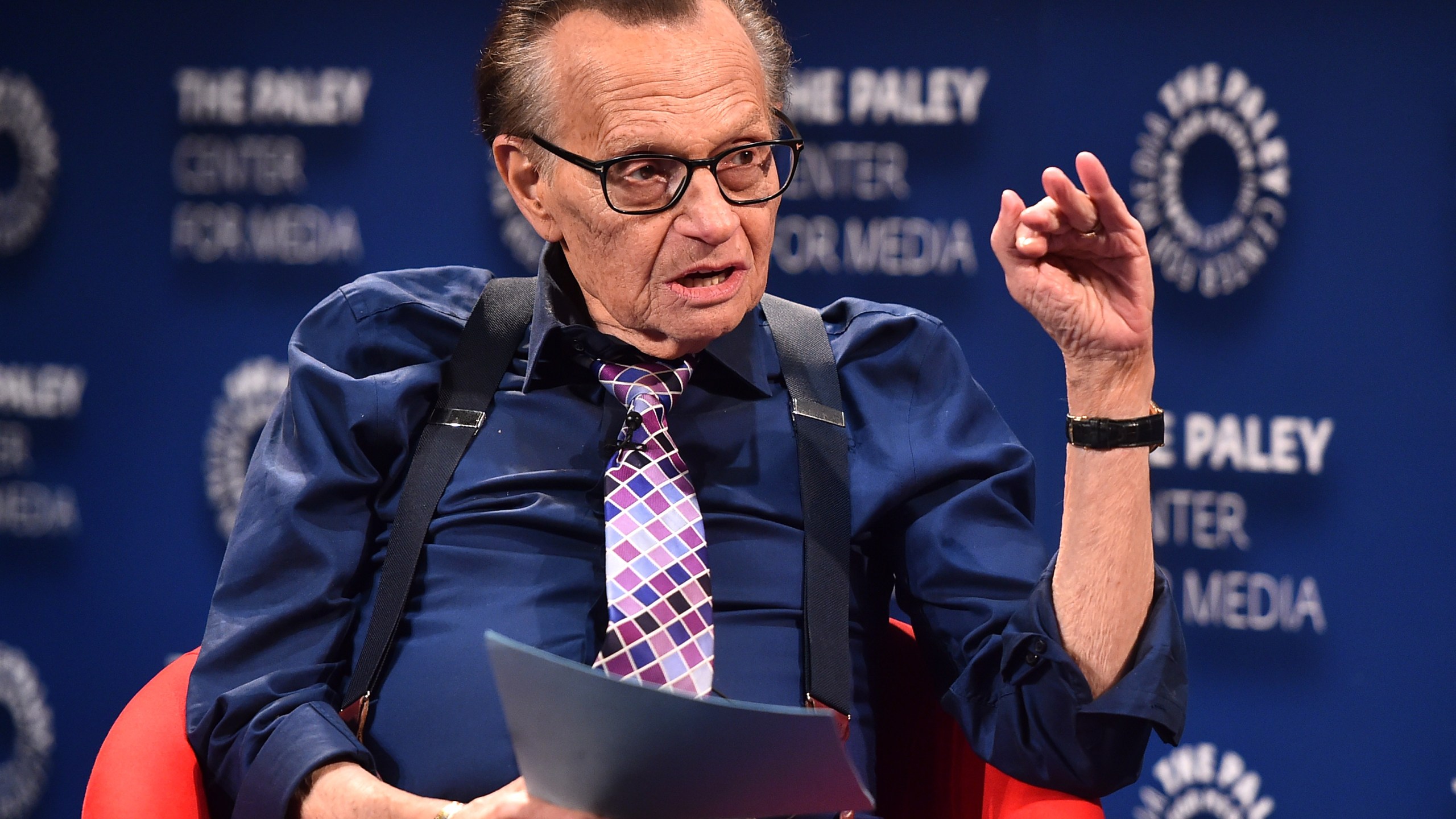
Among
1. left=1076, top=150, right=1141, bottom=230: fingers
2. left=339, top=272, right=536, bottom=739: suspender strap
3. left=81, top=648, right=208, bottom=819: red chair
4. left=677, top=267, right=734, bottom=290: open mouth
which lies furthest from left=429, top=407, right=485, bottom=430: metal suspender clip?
left=1076, top=150, right=1141, bottom=230: fingers

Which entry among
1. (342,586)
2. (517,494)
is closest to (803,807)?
(517,494)

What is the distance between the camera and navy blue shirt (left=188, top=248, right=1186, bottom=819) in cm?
147

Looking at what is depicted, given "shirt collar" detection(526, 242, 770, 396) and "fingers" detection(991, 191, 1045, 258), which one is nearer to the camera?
"fingers" detection(991, 191, 1045, 258)

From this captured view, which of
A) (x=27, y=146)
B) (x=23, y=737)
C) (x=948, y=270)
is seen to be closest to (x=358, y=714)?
(x=948, y=270)

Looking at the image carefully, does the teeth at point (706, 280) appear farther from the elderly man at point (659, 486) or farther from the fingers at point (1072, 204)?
the fingers at point (1072, 204)

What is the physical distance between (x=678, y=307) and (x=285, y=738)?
2.13 feet

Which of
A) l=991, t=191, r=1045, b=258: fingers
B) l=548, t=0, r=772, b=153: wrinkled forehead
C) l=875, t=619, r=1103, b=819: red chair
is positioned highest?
l=548, t=0, r=772, b=153: wrinkled forehead

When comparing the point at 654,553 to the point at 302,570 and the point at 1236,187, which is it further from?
the point at 1236,187

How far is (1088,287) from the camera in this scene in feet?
4.49

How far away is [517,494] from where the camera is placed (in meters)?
1.61

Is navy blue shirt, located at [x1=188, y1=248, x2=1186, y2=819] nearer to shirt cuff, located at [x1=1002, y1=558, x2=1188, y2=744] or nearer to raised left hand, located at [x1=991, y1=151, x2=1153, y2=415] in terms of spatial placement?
shirt cuff, located at [x1=1002, y1=558, x2=1188, y2=744]

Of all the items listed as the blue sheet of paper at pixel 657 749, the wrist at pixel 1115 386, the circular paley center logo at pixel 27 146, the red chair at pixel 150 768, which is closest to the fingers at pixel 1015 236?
the wrist at pixel 1115 386

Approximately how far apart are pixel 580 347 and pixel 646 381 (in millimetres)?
103

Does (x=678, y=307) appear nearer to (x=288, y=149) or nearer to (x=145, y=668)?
(x=288, y=149)
